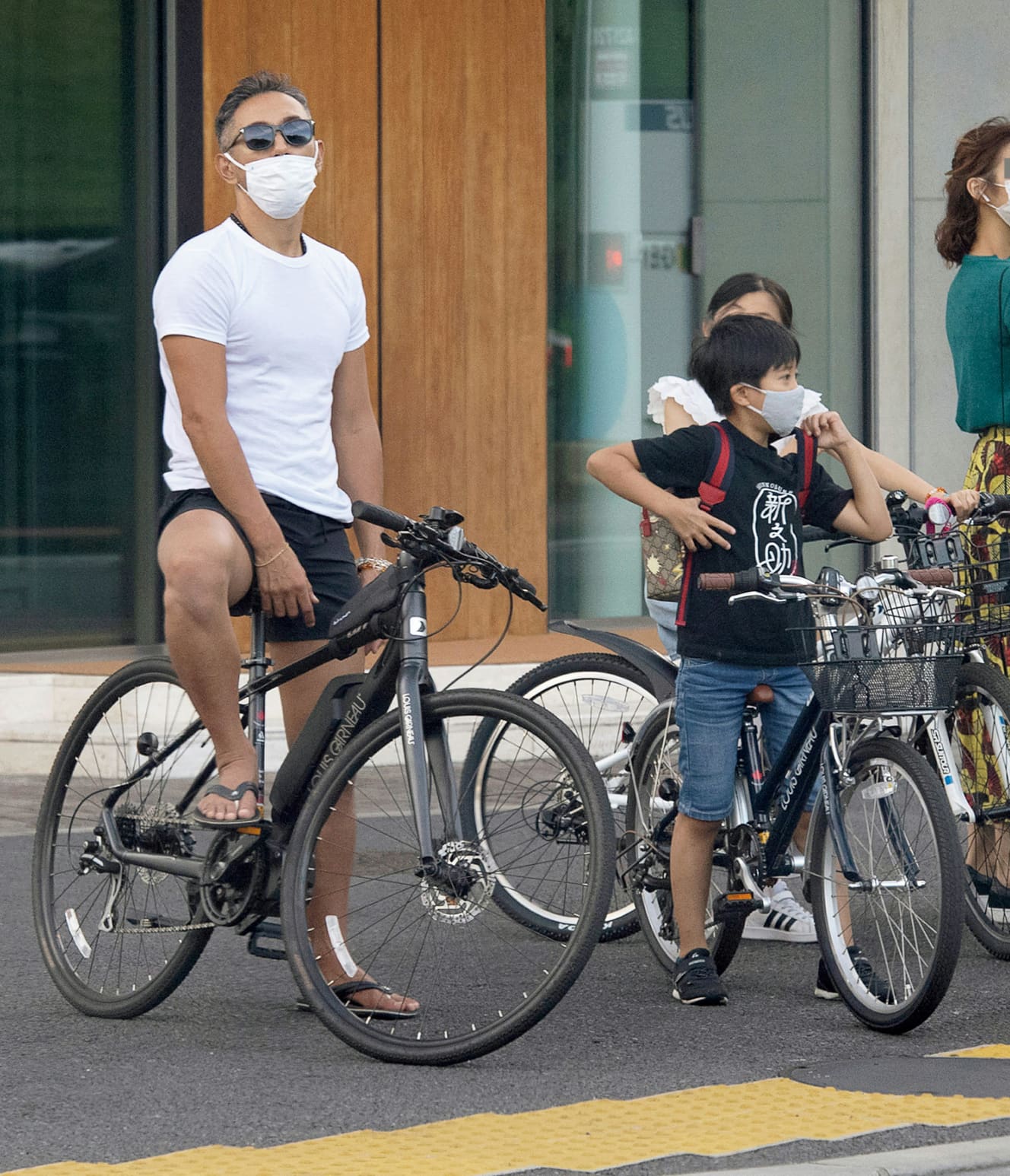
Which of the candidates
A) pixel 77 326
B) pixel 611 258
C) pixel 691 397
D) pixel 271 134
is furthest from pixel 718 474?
pixel 611 258

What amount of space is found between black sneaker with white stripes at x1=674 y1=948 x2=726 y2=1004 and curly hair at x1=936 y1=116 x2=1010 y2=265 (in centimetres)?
215

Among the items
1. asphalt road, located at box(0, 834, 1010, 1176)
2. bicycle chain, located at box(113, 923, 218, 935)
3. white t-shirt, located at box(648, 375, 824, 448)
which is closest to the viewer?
asphalt road, located at box(0, 834, 1010, 1176)

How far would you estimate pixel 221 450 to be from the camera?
4664 mm

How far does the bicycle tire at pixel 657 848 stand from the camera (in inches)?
210

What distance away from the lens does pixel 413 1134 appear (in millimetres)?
3984

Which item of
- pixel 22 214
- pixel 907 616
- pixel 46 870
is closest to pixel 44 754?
pixel 22 214

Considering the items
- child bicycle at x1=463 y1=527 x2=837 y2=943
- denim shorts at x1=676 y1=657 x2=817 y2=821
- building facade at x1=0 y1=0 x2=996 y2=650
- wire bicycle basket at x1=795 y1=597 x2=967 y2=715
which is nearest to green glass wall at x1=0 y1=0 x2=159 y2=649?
building facade at x1=0 y1=0 x2=996 y2=650

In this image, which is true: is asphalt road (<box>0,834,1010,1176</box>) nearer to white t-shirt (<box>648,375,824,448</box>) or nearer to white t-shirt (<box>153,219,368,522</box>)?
white t-shirt (<box>153,219,368,522</box>)

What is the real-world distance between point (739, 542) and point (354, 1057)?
1491 mm

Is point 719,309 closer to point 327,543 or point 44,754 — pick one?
point 327,543

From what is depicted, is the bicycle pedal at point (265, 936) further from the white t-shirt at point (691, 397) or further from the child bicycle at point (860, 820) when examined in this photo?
the white t-shirt at point (691, 397)

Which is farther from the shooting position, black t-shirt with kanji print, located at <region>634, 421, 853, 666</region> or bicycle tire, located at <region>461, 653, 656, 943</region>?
bicycle tire, located at <region>461, 653, 656, 943</region>

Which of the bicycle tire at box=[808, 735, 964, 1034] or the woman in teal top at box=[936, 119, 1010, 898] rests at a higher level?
the woman in teal top at box=[936, 119, 1010, 898]

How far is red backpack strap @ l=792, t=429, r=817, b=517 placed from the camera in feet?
16.9
